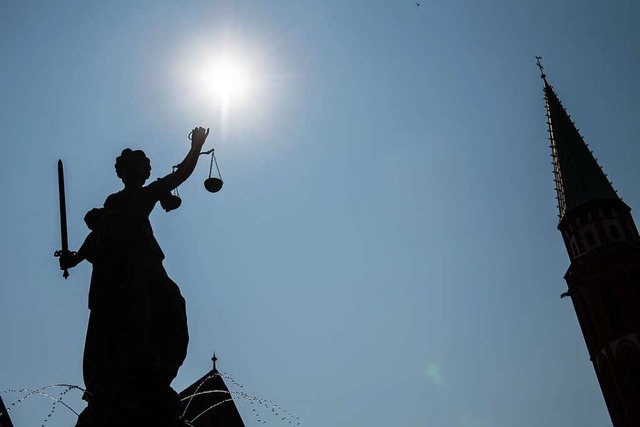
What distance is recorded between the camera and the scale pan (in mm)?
6688

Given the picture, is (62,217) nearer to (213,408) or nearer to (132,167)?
(132,167)

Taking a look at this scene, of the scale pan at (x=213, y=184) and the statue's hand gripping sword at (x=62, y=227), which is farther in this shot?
the scale pan at (x=213, y=184)

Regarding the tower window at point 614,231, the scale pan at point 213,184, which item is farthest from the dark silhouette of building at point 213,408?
the tower window at point 614,231

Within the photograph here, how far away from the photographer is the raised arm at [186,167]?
5.73m

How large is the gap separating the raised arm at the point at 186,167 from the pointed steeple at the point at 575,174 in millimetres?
45991

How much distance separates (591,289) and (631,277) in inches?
102

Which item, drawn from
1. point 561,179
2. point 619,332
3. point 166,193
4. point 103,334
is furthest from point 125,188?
point 561,179

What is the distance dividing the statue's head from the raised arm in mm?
310

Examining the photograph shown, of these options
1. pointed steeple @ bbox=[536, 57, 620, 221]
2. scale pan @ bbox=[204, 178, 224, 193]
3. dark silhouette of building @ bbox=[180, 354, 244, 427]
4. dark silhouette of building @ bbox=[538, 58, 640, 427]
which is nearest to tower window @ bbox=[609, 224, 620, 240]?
dark silhouette of building @ bbox=[538, 58, 640, 427]

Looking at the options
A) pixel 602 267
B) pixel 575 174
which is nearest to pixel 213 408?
pixel 602 267

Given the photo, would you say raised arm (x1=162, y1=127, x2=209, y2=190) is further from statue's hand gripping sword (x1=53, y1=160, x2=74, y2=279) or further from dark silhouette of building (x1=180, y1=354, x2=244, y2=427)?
dark silhouette of building (x1=180, y1=354, x2=244, y2=427)

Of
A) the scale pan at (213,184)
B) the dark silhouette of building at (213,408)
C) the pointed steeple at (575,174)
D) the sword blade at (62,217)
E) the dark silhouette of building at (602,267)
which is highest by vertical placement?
the pointed steeple at (575,174)

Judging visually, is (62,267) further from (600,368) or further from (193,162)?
(600,368)

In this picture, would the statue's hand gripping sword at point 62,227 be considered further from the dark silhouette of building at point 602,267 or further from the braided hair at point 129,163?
the dark silhouette of building at point 602,267
